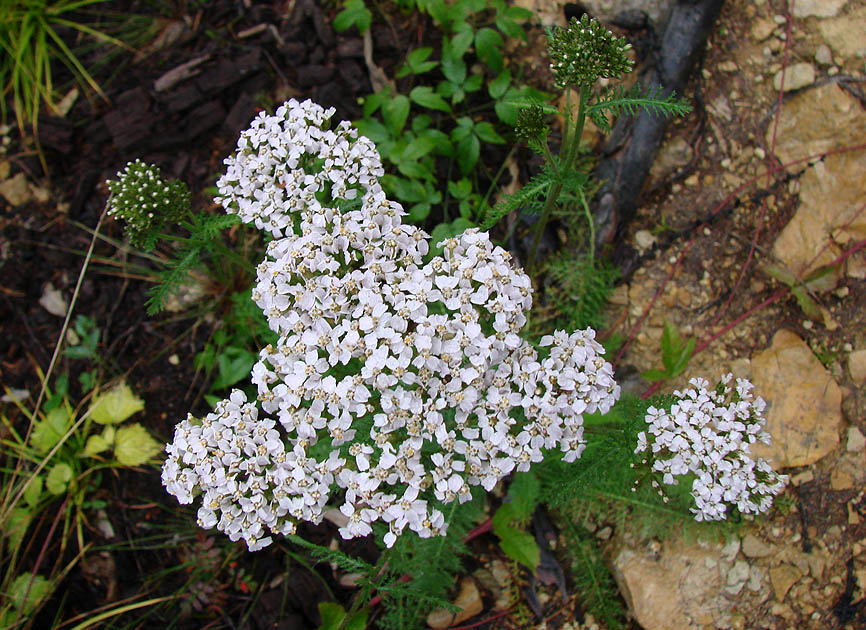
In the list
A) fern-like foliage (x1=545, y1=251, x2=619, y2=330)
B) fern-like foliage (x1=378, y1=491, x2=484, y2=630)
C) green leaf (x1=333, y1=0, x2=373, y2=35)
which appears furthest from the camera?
green leaf (x1=333, y1=0, x2=373, y2=35)

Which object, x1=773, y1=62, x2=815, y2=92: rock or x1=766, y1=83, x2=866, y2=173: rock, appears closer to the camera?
x1=766, y1=83, x2=866, y2=173: rock

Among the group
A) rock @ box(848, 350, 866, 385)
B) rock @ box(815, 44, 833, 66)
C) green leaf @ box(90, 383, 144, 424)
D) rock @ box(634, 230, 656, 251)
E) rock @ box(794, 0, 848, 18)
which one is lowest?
green leaf @ box(90, 383, 144, 424)

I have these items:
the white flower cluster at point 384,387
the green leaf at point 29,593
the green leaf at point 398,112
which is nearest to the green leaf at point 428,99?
the green leaf at point 398,112

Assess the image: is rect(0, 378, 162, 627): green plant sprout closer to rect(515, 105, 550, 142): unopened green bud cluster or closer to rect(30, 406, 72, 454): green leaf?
rect(30, 406, 72, 454): green leaf

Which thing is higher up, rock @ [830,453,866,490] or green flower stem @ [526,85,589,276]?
green flower stem @ [526,85,589,276]

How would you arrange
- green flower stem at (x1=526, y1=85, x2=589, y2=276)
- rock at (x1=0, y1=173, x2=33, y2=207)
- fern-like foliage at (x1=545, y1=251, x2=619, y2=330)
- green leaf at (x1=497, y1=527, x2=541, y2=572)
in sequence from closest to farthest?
green flower stem at (x1=526, y1=85, x2=589, y2=276) < green leaf at (x1=497, y1=527, x2=541, y2=572) < fern-like foliage at (x1=545, y1=251, x2=619, y2=330) < rock at (x1=0, y1=173, x2=33, y2=207)

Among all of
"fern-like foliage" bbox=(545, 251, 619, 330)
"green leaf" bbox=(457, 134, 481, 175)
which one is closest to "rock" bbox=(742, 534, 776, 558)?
"fern-like foliage" bbox=(545, 251, 619, 330)

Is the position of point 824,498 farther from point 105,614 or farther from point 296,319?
point 105,614
